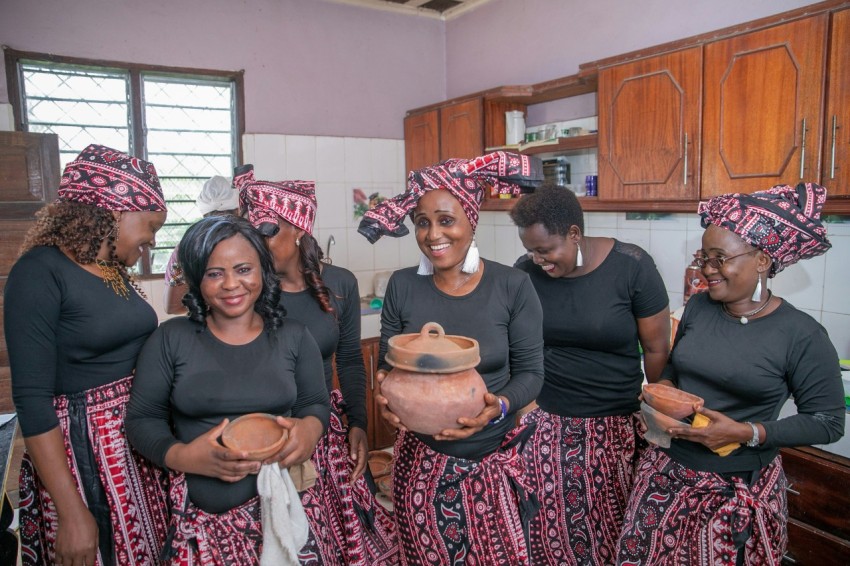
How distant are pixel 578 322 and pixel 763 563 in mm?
813

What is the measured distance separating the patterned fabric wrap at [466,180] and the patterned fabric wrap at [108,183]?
60 centimetres

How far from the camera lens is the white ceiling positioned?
426 centimetres

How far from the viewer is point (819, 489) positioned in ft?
7.59

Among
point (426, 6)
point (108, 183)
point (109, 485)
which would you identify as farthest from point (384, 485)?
point (426, 6)

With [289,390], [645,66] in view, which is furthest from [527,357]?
[645,66]

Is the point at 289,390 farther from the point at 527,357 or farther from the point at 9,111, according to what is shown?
the point at 9,111

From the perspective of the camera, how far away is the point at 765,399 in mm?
1583

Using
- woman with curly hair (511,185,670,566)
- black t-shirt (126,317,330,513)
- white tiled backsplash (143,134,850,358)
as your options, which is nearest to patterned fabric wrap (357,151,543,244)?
woman with curly hair (511,185,670,566)

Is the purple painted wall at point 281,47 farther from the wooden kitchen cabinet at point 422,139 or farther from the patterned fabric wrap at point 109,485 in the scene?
the patterned fabric wrap at point 109,485

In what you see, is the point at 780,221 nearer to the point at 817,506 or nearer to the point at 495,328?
the point at 495,328

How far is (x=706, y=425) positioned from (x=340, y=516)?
1.00 metres

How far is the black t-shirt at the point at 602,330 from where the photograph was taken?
1.96 m

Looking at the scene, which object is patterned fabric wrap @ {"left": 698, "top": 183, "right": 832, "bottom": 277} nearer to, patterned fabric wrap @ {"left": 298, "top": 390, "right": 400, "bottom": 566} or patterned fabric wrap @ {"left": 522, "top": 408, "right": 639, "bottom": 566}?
patterned fabric wrap @ {"left": 522, "top": 408, "right": 639, "bottom": 566}

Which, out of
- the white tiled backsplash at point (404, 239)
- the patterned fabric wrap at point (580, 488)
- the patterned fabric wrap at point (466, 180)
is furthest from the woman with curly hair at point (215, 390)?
the white tiled backsplash at point (404, 239)
